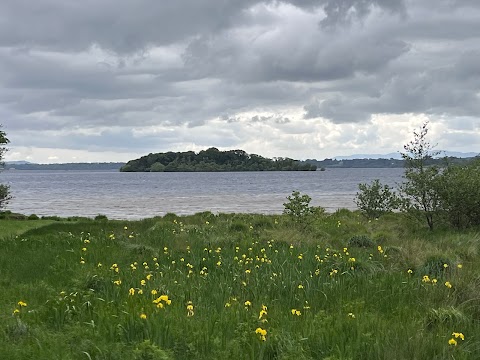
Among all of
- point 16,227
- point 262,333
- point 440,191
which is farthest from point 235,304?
point 16,227

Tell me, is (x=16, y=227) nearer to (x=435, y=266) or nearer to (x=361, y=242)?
(x=361, y=242)

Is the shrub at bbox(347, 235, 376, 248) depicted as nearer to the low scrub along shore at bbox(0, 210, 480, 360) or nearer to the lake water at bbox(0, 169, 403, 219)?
the low scrub along shore at bbox(0, 210, 480, 360)

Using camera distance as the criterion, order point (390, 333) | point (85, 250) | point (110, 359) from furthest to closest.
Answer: point (85, 250) < point (390, 333) < point (110, 359)

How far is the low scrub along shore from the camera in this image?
18.8ft

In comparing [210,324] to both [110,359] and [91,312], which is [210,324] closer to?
[110,359]

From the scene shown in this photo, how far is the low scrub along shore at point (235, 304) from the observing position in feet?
18.8

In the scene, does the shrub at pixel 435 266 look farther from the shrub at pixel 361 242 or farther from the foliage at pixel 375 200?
the foliage at pixel 375 200

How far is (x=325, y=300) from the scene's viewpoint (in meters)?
8.25

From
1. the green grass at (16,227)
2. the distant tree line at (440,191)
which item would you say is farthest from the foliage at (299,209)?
the green grass at (16,227)

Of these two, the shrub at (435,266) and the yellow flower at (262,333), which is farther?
the shrub at (435,266)

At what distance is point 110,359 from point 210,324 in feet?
4.82

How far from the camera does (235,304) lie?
7.52 m

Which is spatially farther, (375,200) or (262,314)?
(375,200)

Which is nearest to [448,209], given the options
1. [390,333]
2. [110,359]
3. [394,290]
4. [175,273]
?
[394,290]
